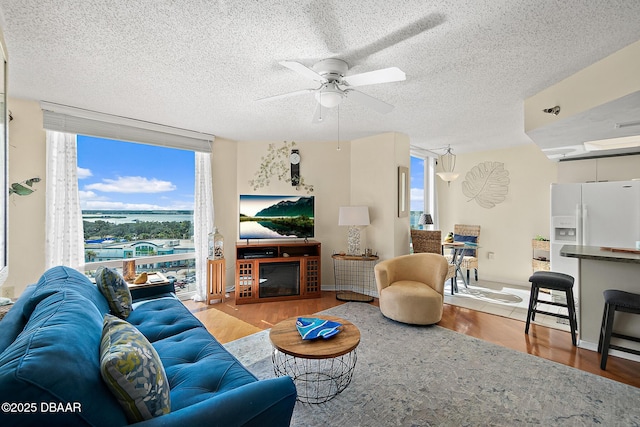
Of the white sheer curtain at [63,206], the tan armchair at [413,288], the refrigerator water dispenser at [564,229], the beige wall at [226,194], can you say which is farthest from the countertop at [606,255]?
the white sheer curtain at [63,206]

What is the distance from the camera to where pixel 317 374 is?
2354 millimetres

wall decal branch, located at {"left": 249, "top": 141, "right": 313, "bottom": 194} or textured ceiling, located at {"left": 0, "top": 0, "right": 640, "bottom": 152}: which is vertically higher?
textured ceiling, located at {"left": 0, "top": 0, "right": 640, "bottom": 152}

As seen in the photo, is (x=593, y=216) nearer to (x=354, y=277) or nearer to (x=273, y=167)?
(x=354, y=277)

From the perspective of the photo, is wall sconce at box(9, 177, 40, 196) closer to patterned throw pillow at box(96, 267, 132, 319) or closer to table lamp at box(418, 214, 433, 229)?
patterned throw pillow at box(96, 267, 132, 319)

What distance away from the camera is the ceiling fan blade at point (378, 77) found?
1.84m

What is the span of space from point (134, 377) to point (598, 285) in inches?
147

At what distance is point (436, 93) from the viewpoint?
2.90 meters

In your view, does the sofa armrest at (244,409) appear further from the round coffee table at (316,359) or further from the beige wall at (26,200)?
the beige wall at (26,200)

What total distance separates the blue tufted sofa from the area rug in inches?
28.6

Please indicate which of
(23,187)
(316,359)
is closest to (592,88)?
(316,359)

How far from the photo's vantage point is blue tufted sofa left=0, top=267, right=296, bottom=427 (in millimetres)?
779

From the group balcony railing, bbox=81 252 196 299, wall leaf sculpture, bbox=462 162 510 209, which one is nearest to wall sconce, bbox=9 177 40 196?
balcony railing, bbox=81 252 196 299

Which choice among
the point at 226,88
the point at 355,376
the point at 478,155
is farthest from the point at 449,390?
the point at 478,155

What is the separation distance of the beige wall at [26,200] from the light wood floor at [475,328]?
178cm
